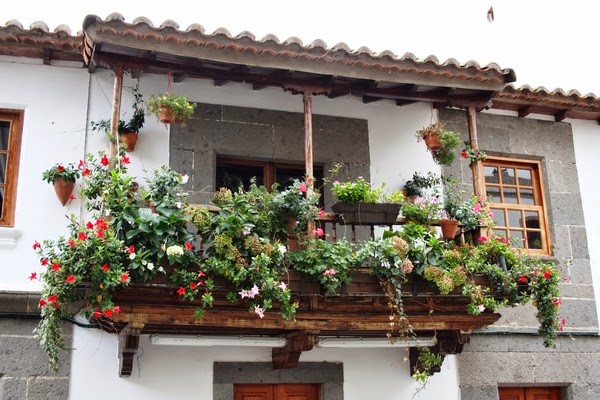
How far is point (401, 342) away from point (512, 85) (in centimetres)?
315

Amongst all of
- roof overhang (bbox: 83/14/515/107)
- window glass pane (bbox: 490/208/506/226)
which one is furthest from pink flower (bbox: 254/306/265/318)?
window glass pane (bbox: 490/208/506/226)

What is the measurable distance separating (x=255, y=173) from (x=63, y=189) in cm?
207

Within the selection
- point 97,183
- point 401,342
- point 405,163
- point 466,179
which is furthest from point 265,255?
point 466,179

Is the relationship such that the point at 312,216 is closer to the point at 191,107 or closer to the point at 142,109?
the point at 191,107

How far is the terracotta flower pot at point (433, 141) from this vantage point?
7910 millimetres

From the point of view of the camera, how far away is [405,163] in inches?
335

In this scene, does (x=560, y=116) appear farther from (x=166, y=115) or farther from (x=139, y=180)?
(x=139, y=180)

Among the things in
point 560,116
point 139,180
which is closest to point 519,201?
point 560,116

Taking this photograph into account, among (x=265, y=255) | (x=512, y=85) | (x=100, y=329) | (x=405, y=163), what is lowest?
(x=100, y=329)

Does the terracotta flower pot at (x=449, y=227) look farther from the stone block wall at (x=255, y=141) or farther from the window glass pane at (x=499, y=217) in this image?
the window glass pane at (x=499, y=217)

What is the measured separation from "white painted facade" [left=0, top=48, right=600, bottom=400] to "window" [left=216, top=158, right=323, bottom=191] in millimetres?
621

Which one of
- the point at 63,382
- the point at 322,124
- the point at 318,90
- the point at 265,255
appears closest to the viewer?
the point at 265,255

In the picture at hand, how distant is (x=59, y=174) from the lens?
709cm

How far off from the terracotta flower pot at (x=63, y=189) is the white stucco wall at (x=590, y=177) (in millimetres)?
5951
